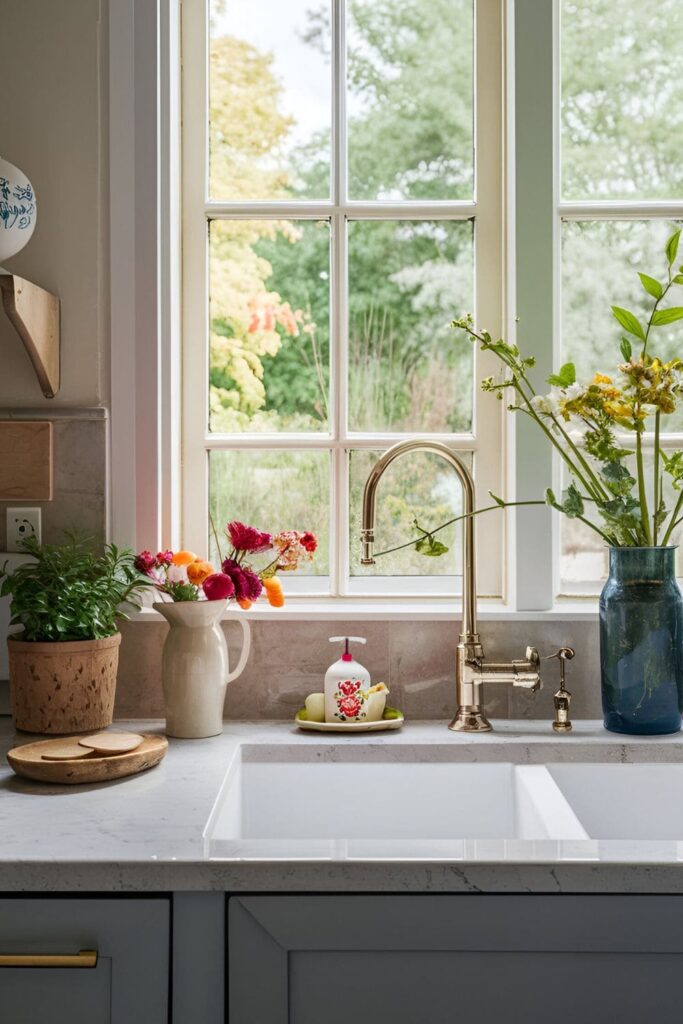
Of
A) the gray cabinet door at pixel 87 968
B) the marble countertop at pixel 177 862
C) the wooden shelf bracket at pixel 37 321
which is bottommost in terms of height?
the gray cabinet door at pixel 87 968

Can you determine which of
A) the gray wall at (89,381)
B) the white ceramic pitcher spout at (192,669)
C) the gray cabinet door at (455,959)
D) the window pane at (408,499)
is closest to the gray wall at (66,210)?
the gray wall at (89,381)

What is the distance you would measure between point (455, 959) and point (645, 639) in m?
0.64

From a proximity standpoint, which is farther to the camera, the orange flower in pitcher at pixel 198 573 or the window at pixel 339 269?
the window at pixel 339 269

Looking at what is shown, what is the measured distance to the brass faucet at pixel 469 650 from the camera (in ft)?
5.11

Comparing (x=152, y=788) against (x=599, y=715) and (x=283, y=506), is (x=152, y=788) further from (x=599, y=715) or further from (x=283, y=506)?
(x=599, y=715)

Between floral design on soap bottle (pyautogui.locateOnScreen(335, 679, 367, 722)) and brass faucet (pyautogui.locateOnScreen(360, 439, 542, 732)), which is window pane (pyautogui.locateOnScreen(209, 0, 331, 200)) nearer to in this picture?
brass faucet (pyautogui.locateOnScreen(360, 439, 542, 732))

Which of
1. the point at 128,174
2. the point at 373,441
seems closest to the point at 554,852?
the point at 373,441

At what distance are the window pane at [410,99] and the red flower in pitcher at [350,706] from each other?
911 mm

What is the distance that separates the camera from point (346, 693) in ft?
5.17

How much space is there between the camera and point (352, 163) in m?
1.82

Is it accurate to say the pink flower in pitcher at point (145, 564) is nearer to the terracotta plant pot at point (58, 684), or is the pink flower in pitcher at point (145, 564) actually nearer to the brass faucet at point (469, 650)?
the terracotta plant pot at point (58, 684)

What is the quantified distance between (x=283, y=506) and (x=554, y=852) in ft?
3.01

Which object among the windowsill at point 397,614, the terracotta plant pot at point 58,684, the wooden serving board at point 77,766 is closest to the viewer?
the wooden serving board at point 77,766

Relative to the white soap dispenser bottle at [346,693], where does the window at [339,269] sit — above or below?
above
